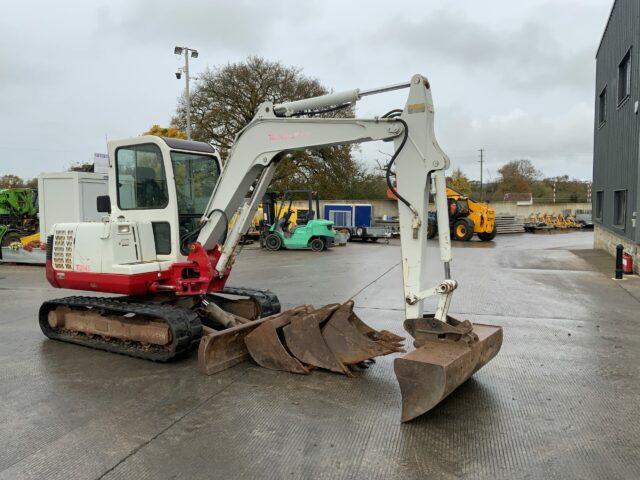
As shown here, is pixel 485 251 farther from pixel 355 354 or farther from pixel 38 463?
pixel 38 463

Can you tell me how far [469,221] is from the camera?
25469 millimetres

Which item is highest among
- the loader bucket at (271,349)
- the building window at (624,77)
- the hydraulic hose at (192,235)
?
the building window at (624,77)

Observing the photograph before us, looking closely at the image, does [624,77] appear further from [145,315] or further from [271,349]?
[145,315]

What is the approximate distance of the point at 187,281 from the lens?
20.0ft

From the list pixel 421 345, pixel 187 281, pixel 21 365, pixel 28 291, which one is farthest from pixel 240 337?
pixel 28 291

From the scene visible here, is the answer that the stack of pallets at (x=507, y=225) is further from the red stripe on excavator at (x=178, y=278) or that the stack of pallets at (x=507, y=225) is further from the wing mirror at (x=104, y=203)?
the wing mirror at (x=104, y=203)

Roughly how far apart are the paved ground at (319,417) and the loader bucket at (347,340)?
23 centimetres

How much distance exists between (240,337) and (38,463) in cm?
237

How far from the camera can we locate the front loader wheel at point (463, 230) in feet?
83.3

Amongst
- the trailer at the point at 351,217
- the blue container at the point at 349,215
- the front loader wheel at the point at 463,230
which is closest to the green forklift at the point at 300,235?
the trailer at the point at 351,217

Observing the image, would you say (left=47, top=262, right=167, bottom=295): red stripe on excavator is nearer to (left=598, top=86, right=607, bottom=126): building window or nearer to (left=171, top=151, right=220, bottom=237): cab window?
(left=171, top=151, right=220, bottom=237): cab window

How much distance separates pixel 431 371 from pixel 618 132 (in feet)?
45.2

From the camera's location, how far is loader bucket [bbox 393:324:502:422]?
3861mm

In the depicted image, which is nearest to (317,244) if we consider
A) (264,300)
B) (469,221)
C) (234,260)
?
(469,221)
